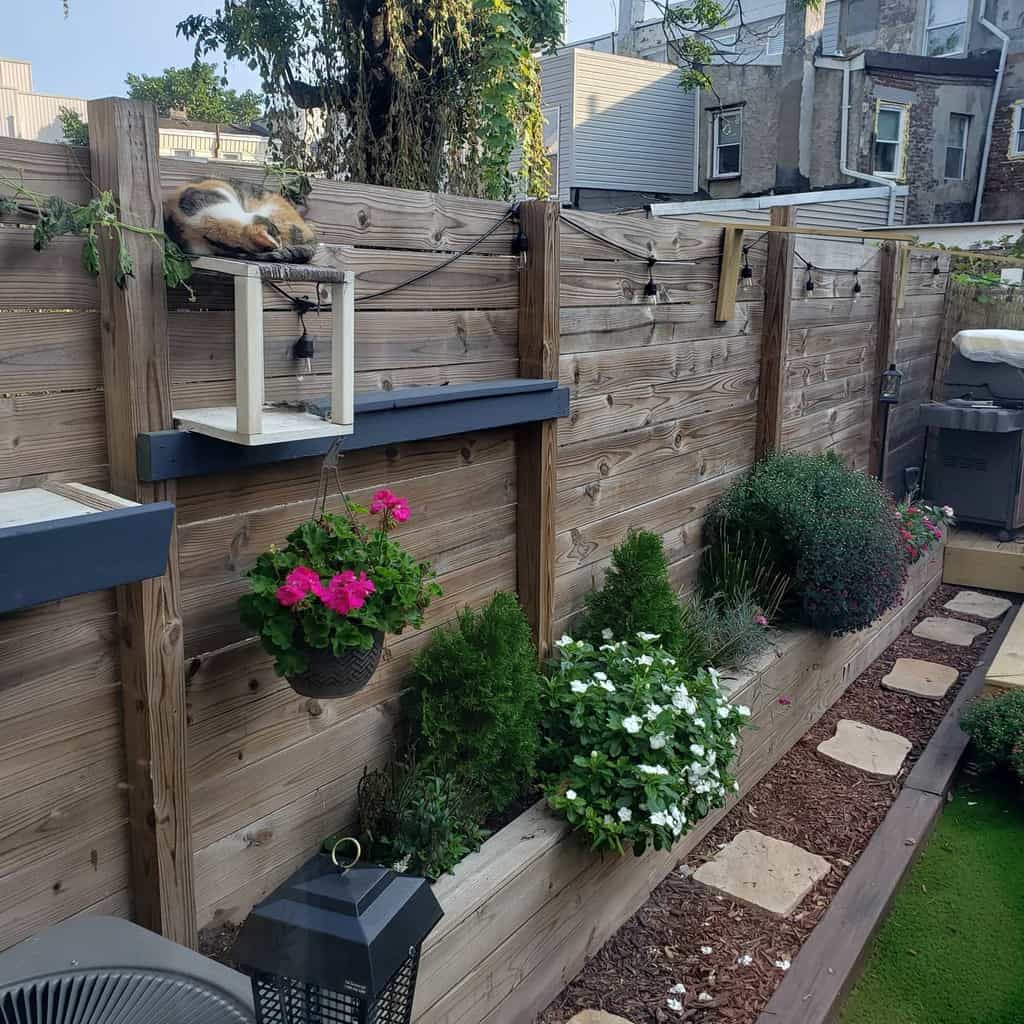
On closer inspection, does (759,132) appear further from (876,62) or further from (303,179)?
(303,179)

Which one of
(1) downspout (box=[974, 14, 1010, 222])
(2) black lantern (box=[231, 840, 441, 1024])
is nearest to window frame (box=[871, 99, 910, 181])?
(1) downspout (box=[974, 14, 1010, 222])

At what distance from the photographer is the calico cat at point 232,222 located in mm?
2324

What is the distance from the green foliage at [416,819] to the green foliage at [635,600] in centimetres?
114

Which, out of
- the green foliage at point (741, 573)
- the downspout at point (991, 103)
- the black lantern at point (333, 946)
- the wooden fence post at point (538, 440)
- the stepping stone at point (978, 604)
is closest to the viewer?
the black lantern at point (333, 946)

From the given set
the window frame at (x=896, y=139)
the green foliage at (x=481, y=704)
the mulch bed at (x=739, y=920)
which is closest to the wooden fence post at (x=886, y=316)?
the mulch bed at (x=739, y=920)

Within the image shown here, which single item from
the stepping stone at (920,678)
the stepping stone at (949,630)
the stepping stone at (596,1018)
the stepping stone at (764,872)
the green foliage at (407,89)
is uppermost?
the green foliage at (407,89)

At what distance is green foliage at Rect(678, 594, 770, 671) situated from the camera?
450 centimetres

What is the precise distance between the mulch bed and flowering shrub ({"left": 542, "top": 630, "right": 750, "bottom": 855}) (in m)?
0.34

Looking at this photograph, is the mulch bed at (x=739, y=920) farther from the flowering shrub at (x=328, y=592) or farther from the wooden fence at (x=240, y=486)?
the flowering shrub at (x=328, y=592)

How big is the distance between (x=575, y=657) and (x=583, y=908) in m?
0.94

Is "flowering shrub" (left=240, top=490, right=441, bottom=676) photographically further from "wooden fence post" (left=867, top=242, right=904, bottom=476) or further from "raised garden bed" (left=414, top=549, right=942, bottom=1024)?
"wooden fence post" (left=867, top=242, right=904, bottom=476)

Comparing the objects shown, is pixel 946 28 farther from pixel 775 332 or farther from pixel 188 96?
pixel 188 96

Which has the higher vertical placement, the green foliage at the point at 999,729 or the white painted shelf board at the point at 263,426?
the white painted shelf board at the point at 263,426

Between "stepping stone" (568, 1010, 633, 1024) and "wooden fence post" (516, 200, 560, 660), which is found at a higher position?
"wooden fence post" (516, 200, 560, 660)
